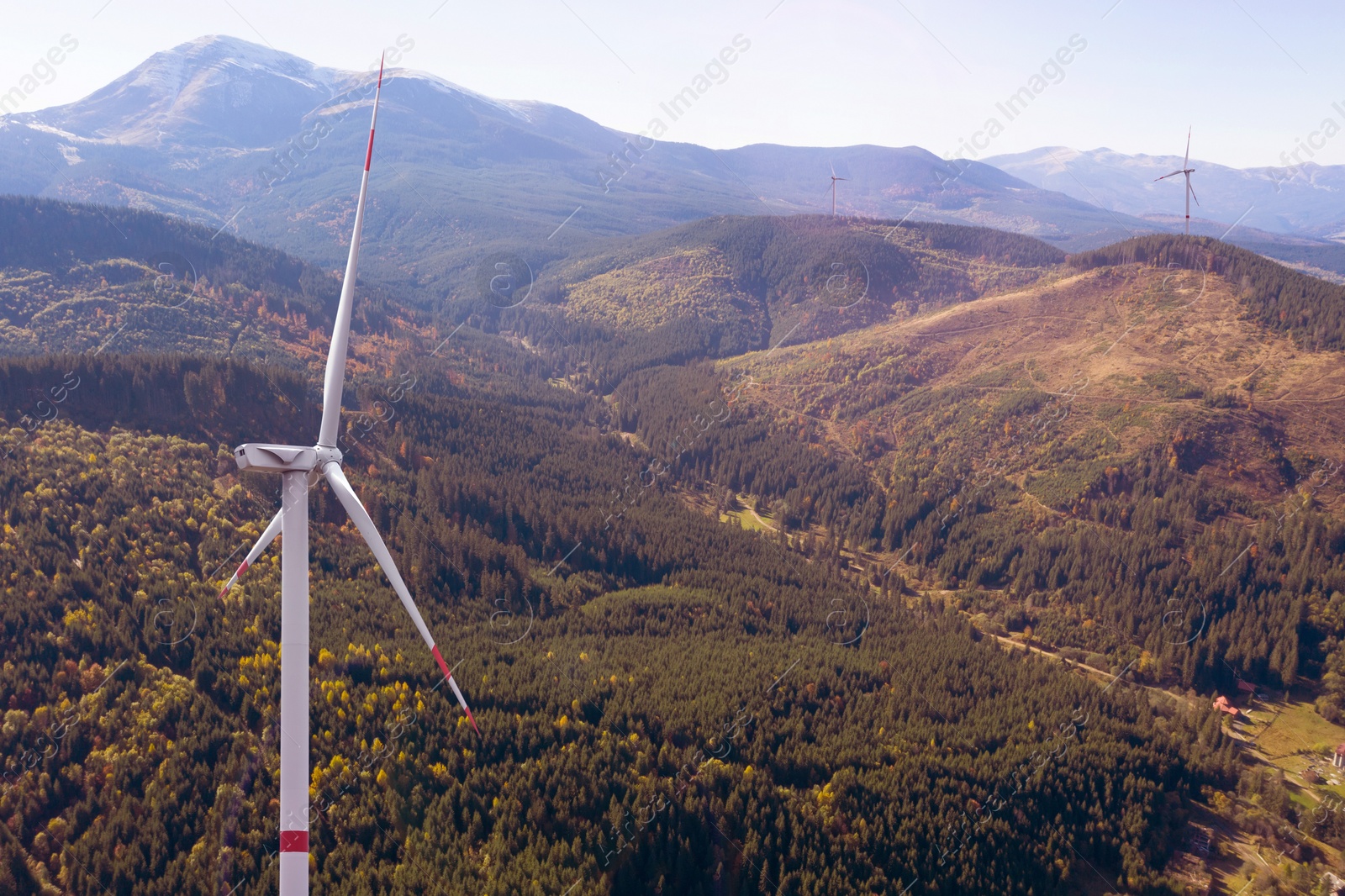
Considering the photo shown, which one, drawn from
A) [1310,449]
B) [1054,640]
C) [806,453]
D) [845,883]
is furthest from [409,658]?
[1310,449]

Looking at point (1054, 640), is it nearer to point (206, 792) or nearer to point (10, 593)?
point (206, 792)

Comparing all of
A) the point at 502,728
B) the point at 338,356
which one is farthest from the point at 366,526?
the point at 502,728

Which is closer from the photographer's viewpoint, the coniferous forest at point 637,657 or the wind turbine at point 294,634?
the wind turbine at point 294,634

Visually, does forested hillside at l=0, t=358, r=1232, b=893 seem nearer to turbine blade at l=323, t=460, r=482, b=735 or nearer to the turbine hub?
turbine blade at l=323, t=460, r=482, b=735

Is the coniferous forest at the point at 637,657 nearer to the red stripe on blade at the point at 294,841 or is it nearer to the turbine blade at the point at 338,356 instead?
the red stripe on blade at the point at 294,841

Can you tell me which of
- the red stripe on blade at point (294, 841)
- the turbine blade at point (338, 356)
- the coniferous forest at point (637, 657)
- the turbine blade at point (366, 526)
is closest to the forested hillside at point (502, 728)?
the coniferous forest at point (637, 657)

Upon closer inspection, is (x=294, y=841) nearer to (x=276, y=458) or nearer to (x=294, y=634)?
(x=294, y=634)

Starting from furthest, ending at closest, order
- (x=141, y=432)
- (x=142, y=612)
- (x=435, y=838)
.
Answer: (x=141, y=432), (x=142, y=612), (x=435, y=838)

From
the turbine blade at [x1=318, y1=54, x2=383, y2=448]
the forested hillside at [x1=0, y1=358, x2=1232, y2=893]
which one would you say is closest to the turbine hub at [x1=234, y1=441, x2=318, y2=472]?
the turbine blade at [x1=318, y1=54, x2=383, y2=448]
